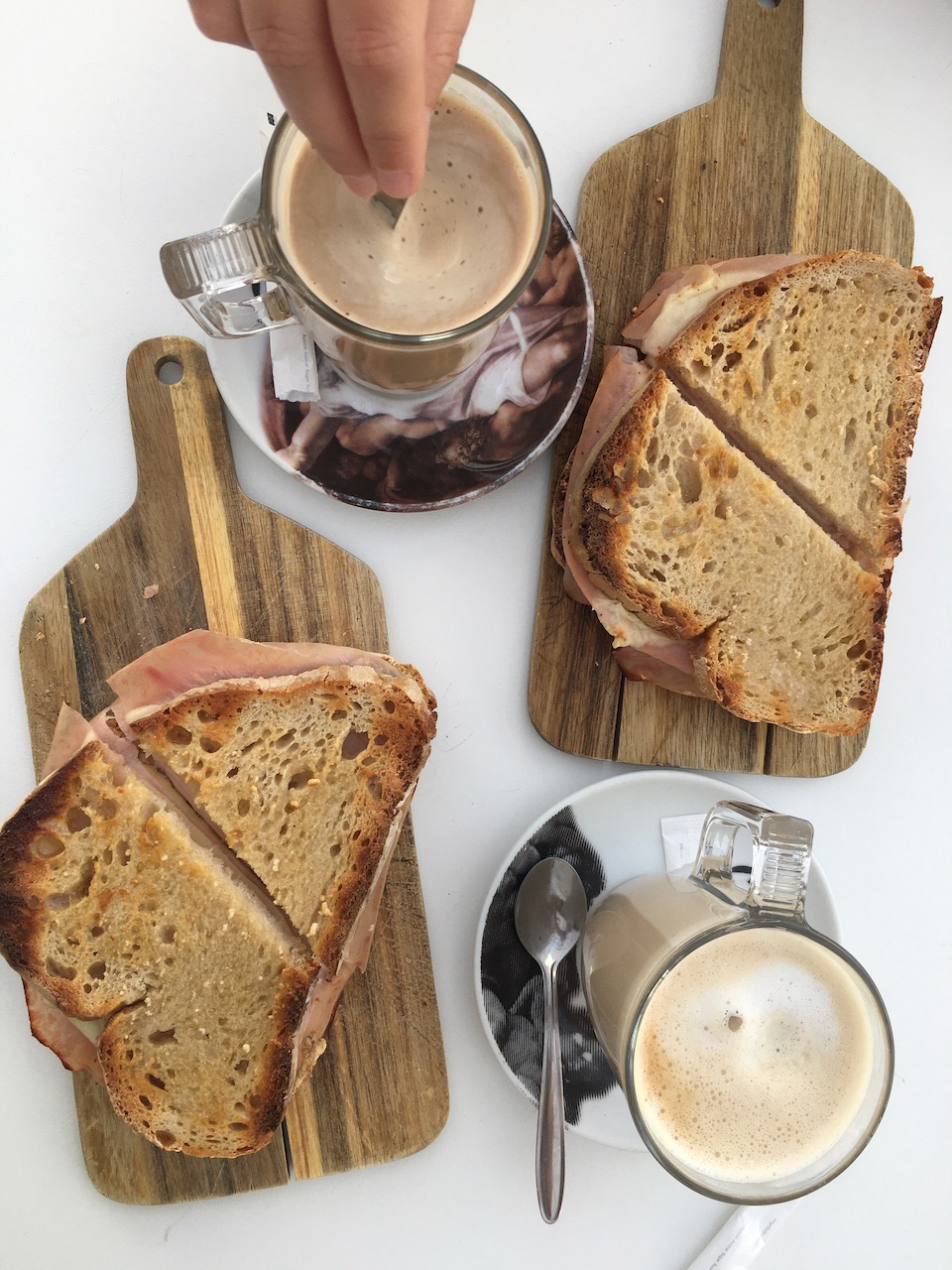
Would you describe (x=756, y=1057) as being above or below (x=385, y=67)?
below

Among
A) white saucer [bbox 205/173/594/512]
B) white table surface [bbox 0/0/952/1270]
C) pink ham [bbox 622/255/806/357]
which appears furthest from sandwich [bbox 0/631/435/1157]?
pink ham [bbox 622/255/806/357]

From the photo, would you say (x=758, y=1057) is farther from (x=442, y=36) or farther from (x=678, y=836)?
(x=442, y=36)

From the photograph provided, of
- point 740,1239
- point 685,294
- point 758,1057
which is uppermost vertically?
point 685,294

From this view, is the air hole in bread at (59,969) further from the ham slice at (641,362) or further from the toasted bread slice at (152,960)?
the ham slice at (641,362)

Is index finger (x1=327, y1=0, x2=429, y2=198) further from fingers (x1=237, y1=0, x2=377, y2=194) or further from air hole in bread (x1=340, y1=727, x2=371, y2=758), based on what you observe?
air hole in bread (x1=340, y1=727, x2=371, y2=758)

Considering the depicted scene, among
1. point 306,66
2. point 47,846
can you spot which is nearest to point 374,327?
point 306,66

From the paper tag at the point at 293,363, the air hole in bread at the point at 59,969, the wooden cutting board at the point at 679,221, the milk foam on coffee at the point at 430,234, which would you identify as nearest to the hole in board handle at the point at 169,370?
the paper tag at the point at 293,363
